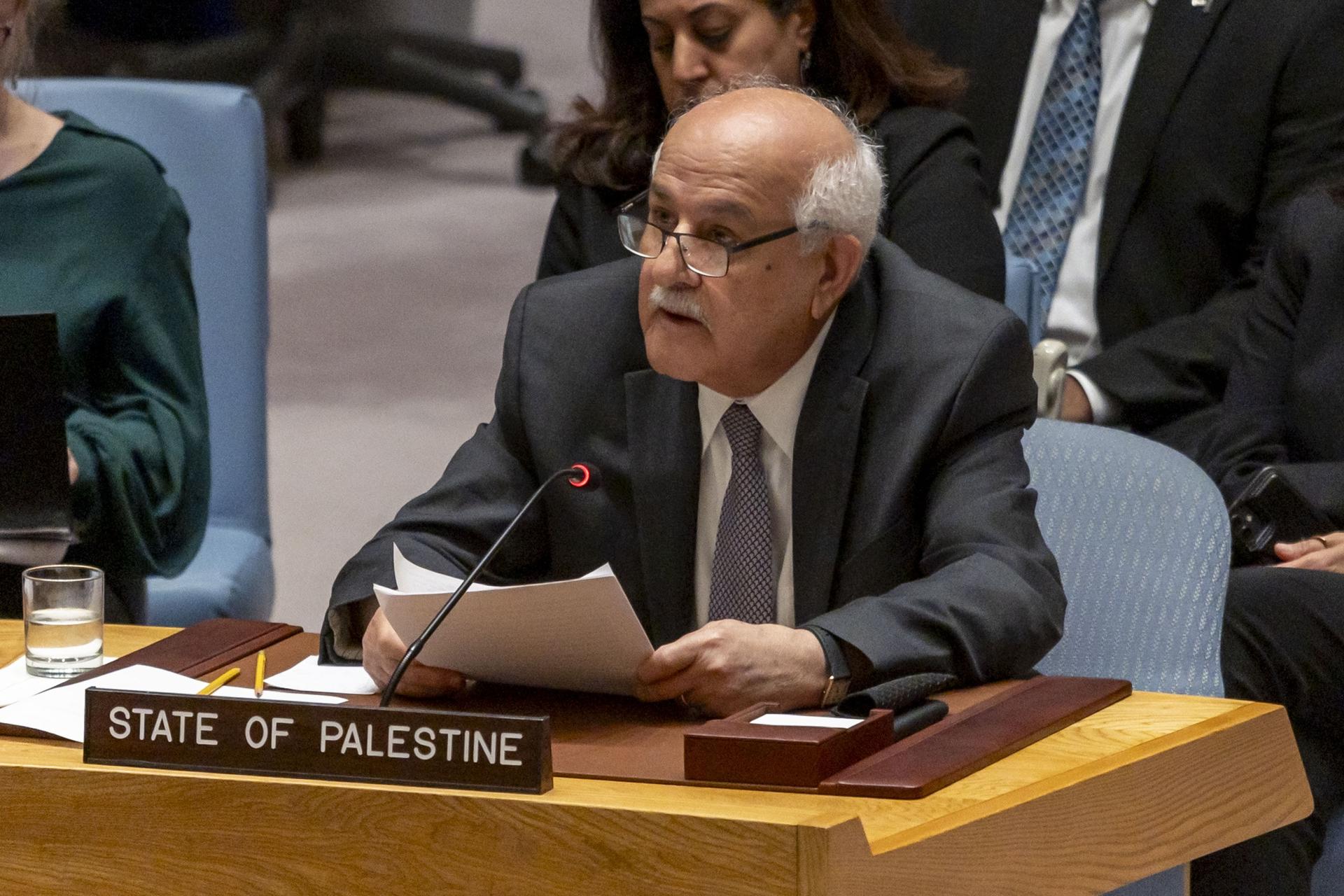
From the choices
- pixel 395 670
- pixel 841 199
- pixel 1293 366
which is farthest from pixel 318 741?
pixel 1293 366

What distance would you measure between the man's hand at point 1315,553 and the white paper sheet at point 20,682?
1456 millimetres

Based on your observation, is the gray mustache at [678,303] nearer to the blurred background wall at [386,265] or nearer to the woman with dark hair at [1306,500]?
the woman with dark hair at [1306,500]

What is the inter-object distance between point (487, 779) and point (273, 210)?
5.45 m

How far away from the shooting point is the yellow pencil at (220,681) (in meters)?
1.59

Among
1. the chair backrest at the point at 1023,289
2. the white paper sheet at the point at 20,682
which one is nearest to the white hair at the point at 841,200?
the white paper sheet at the point at 20,682

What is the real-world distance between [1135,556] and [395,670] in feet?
2.69

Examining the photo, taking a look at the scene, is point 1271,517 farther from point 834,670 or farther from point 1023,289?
point 834,670

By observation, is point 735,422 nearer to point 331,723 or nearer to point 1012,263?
point 331,723

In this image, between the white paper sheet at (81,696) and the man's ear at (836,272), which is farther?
the man's ear at (836,272)

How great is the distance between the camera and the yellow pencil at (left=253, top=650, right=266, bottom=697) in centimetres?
163

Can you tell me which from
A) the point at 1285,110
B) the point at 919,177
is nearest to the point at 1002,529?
the point at 919,177

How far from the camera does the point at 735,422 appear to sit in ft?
6.31

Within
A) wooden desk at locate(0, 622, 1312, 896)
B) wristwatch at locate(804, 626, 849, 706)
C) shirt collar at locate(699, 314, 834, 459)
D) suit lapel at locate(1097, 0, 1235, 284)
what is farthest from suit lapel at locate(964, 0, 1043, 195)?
wooden desk at locate(0, 622, 1312, 896)

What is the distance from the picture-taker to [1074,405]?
9.55 feet
